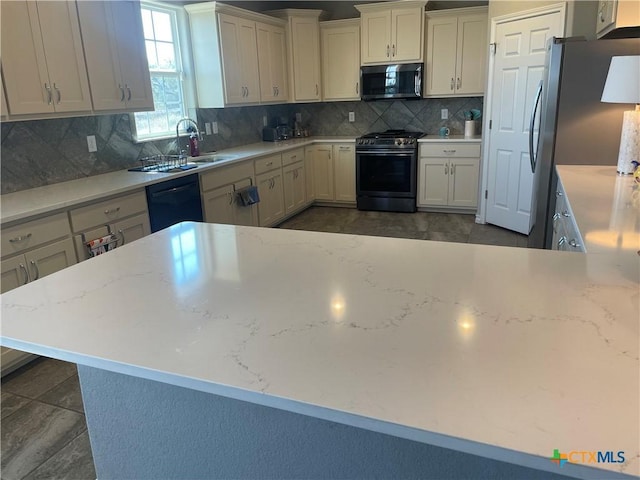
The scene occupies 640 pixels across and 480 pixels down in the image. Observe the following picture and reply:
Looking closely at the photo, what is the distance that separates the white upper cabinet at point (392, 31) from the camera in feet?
17.2

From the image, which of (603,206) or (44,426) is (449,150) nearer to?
(603,206)

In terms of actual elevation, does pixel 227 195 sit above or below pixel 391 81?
below

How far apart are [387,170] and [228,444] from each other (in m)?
4.70

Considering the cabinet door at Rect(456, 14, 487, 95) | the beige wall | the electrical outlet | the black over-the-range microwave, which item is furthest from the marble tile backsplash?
the beige wall

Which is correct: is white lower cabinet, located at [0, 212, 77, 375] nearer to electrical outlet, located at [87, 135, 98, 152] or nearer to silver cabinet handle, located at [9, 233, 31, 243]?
silver cabinet handle, located at [9, 233, 31, 243]

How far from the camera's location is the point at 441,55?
17.4 feet

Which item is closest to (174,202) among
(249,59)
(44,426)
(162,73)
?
(162,73)

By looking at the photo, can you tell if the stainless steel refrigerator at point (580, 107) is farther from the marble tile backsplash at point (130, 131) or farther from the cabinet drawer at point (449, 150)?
the marble tile backsplash at point (130, 131)

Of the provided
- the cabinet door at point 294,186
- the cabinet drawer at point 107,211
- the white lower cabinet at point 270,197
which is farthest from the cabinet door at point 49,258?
the cabinet door at point 294,186

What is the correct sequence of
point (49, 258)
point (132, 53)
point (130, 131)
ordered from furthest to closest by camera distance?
point (130, 131) → point (132, 53) → point (49, 258)

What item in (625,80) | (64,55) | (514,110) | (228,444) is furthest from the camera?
(514,110)

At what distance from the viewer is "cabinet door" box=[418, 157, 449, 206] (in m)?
5.39

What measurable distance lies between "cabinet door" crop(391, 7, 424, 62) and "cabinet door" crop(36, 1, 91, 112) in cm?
354

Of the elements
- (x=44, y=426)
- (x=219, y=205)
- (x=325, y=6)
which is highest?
(x=325, y=6)
